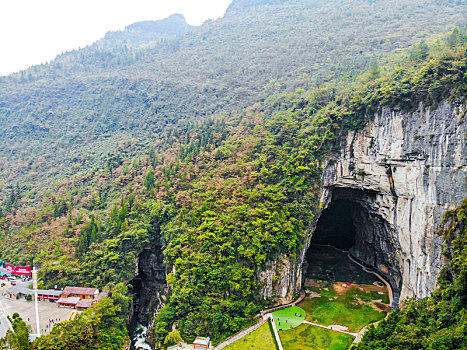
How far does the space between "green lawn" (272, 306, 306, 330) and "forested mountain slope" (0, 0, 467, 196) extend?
106 ft

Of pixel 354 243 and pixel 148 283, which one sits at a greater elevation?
pixel 148 283

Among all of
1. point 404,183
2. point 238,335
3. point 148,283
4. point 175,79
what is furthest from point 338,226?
point 175,79

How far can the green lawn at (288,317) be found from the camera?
30.3 metres

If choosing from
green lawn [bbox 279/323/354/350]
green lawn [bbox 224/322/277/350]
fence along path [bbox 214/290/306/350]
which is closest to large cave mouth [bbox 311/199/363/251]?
fence along path [bbox 214/290/306/350]

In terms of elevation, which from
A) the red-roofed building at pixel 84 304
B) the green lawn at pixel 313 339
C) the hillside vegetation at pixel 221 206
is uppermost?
the hillside vegetation at pixel 221 206

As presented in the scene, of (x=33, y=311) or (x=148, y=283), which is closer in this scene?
(x=33, y=311)

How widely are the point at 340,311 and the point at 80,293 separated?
23.4m

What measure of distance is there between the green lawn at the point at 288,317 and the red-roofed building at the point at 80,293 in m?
16.0

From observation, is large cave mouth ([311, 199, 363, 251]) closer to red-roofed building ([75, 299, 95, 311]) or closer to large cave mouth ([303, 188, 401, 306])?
large cave mouth ([303, 188, 401, 306])

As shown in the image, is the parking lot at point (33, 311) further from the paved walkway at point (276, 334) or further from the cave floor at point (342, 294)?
the cave floor at point (342, 294)

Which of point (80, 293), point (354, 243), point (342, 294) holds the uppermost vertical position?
point (80, 293)

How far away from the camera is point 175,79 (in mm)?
80688

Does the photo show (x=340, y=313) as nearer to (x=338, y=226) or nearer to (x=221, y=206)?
(x=221, y=206)

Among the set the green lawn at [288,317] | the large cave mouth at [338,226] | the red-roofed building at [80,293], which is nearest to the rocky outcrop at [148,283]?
the red-roofed building at [80,293]
